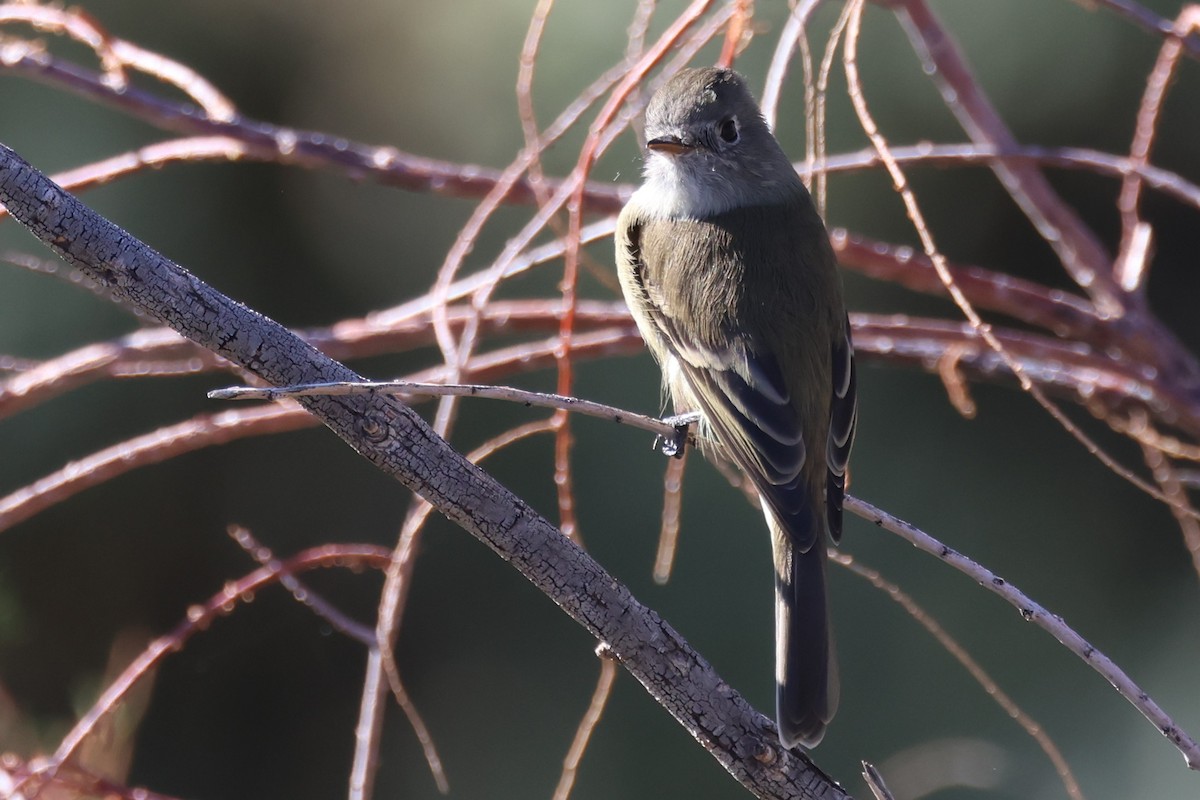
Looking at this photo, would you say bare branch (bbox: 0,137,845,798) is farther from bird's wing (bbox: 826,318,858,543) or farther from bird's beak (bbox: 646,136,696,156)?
bird's beak (bbox: 646,136,696,156)

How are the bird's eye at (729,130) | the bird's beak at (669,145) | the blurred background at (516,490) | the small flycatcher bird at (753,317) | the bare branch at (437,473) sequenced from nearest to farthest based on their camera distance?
1. the bare branch at (437,473)
2. the small flycatcher bird at (753,317)
3. the bird's beak at (669,145)
4. the bird's eye at (729,130)
5. the blurred background at (516,490)

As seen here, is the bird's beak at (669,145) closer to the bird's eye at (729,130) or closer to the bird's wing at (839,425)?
the bird's eye at (729,130)

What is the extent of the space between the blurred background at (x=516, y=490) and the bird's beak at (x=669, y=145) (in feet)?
2.53

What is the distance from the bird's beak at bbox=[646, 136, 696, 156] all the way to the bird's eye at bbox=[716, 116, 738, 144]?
0.24 feet

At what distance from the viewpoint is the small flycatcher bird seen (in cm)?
177

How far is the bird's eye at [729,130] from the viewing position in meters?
2.22

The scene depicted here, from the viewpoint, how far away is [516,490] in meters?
3.04

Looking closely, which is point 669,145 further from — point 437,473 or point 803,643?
point 437,473

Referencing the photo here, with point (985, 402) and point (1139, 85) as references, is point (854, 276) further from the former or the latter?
point (1139, 85)

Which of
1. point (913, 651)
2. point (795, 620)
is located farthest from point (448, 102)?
point (795, 620)

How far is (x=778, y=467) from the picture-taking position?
71.6 inches

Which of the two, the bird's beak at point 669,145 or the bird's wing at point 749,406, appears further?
the bird's beak at point 669,145

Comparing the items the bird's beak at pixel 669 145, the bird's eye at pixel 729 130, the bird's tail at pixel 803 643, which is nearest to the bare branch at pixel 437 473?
the bird's tail at pixel 803 643

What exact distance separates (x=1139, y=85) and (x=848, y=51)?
1.93m
